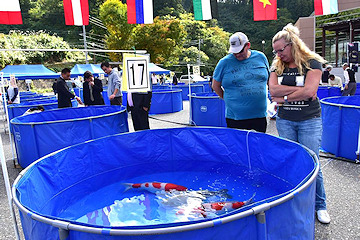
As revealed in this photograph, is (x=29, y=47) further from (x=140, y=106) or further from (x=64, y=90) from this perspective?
(x=140, y=106)

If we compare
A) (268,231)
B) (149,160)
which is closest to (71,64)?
(149,160)

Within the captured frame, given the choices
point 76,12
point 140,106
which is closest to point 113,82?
point 76,12

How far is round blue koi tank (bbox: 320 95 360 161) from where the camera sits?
4914 mm

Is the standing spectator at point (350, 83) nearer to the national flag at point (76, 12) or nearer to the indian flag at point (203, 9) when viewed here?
the indian flag at point (203, 9)

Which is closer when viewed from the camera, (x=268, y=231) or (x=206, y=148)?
(x=268, y=231)

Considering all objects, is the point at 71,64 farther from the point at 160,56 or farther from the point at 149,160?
the point at 149,160

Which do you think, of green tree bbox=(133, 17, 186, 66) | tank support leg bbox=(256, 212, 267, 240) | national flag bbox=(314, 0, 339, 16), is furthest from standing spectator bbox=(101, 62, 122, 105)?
green tree bbox=(133, 17, 186, 66)

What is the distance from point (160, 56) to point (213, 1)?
27.8 metres

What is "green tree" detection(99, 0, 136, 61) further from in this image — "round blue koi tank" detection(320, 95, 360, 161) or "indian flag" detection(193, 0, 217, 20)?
"round blue koi tank" detection(320, 95, 360, 161)

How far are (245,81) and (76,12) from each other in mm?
5937

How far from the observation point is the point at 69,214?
3381 millimetres

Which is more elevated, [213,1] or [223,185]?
[213,1]

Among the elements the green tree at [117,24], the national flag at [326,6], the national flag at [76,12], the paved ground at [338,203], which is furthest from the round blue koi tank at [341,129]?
the green tree at [117,24]

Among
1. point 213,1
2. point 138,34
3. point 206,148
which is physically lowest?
point 206,148
